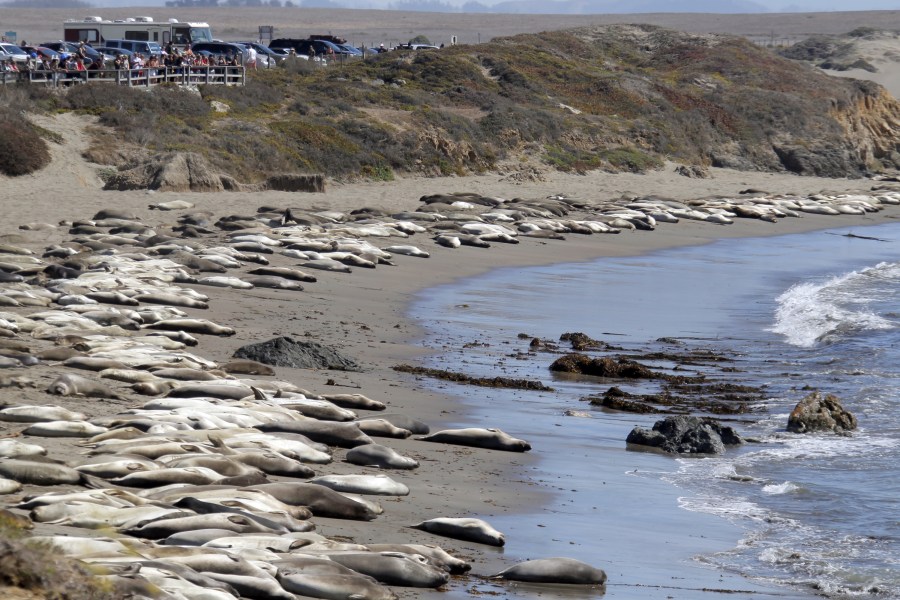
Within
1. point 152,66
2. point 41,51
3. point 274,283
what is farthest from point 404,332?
point 41,51

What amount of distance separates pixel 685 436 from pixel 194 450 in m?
4.57

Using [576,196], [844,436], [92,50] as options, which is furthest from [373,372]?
[92,50]

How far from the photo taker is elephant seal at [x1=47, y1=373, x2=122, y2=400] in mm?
9219

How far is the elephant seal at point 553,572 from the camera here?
6.43 meters

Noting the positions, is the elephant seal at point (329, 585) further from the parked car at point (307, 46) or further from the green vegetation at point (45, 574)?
the parked car at point (307, 46)

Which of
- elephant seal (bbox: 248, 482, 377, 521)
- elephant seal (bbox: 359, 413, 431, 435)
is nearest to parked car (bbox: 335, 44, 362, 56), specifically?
elephant seal (bbox: 359, 413, 431, 435)

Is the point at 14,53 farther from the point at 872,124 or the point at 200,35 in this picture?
the point at 872,124

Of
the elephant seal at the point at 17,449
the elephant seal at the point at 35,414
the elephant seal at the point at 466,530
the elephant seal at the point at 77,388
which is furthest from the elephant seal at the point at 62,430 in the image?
the elephant seal at the point at 466,530

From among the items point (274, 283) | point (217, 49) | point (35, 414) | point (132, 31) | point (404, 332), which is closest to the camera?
point (35, 414)

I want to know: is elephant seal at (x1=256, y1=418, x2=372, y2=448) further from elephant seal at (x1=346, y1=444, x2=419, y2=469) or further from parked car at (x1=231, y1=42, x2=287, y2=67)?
parked car at (x1=231, y1=42, x2=287, y2=67)

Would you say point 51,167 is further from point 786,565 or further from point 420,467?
point 786,565

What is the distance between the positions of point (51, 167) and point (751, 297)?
16.2 m

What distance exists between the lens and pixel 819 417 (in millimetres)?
11102

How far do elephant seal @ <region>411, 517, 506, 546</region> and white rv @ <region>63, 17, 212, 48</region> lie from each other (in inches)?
→ 1730
